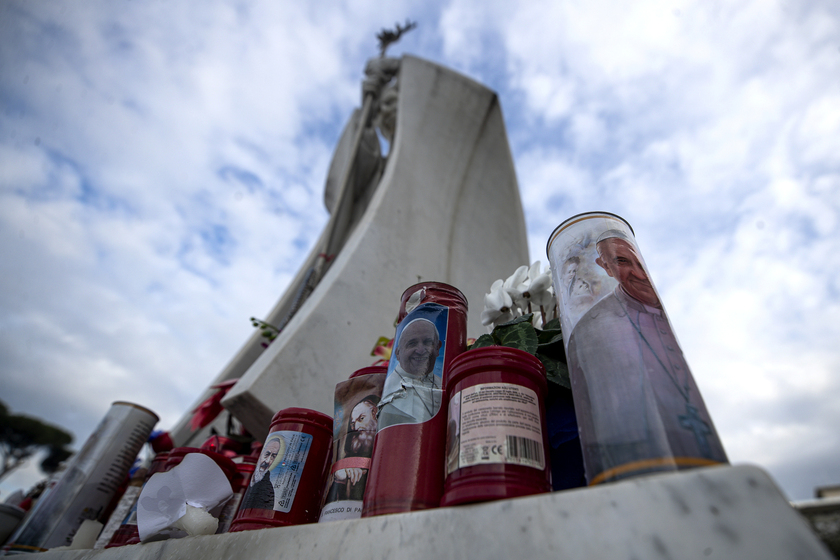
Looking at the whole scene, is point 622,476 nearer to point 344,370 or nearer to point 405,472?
point 405,472

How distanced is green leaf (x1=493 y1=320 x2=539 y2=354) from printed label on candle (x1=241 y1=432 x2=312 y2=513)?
1.30ft

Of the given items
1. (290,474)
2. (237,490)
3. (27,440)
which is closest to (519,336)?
(290,474)

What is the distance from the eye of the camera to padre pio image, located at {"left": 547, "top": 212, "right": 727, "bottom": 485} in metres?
0.45

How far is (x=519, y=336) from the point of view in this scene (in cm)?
77

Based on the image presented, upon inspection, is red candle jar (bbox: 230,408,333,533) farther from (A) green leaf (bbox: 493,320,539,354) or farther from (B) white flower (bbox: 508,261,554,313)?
(B) white flower (bbox: 508,261,554,313)

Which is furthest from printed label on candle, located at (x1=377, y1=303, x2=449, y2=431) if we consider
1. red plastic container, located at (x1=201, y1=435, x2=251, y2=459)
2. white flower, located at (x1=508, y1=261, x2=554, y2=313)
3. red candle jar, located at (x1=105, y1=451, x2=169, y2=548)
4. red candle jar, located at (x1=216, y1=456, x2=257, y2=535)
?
red plastic container, located at (x1=201, y1=435, x2=251, y2=459)

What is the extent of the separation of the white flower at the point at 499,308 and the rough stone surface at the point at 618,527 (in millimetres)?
535

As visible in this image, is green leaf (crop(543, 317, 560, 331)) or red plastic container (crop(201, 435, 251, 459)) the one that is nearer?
green leaf (crop(543, 317, 560, 331))

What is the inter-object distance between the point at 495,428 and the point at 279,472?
0.41 meters

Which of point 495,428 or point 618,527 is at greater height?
point 495,428

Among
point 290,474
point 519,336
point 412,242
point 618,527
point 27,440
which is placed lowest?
point 618,527

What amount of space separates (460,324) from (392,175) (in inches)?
75.2

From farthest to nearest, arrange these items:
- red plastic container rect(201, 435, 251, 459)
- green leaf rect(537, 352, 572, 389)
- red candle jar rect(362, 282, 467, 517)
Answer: red plastic container rect(201, 435, 251, 459) < green leaf rect(537, 352, 572, 389) < red candle jar rect(362, 282, 467, 517)

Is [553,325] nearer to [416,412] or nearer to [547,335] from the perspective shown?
[547,335]
